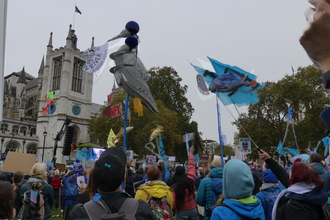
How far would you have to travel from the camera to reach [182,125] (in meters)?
38.7

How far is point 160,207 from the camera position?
4273mm

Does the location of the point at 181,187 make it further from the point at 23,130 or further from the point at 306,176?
the point at 23,130

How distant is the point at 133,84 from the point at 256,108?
82.9 ft

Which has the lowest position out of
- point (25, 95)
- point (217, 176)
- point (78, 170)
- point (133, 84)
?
point (78, 170)

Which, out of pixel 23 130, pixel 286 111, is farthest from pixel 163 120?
pixel 23 130

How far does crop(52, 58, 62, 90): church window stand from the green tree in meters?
36.9

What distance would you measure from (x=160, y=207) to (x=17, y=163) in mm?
3994

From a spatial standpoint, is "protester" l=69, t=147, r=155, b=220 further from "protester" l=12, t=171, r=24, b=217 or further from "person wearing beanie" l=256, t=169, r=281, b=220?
"protester" l=12, t=171, r=24, b=217

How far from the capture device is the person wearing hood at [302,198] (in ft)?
8.46

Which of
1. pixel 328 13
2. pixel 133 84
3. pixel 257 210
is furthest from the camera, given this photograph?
pixel 133 84

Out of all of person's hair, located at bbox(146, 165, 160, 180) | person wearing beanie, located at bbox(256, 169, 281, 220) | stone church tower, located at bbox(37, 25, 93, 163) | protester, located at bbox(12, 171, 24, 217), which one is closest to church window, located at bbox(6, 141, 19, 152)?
stone church tower, located at bbox(37, 25, 93, 163)

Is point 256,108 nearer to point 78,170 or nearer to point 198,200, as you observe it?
point 78,170

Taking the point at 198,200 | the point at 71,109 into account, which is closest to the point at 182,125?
the point at 71,109

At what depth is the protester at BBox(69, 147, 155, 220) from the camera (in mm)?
2090
